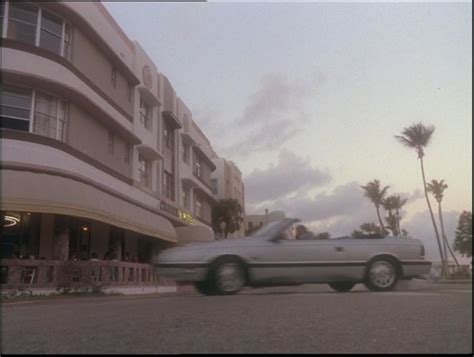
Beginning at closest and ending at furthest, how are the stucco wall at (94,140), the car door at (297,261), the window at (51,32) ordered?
the car door at (297,261) < the window at (51,32) < the stucco wall at (94,140)

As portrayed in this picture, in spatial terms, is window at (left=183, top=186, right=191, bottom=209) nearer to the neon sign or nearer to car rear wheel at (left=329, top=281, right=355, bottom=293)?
the neon sign

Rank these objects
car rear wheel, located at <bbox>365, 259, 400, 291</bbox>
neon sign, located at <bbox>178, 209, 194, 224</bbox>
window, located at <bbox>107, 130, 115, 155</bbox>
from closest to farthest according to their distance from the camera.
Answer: car rear wheel, located at <bbox>365, 259, 400, 291</bbox>
neon sign, located at <bbox>178, 209, 194, 224</bbox>
window, located at <bbox>107, 130, 115, 155</bbox>

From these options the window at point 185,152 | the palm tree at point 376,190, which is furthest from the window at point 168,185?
the palm tree at point 376,190

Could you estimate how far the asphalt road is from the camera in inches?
127

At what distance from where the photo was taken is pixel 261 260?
5.89 meters

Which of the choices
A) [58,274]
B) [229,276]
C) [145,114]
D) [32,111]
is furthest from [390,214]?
[145,114]

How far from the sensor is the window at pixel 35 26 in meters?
14.5

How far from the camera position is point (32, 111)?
1447cm

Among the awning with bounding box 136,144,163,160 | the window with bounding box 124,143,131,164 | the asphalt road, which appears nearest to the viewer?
the asphalt road

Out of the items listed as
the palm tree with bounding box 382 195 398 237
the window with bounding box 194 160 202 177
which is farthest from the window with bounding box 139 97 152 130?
the palm tree with bounding box 382 195 398 237

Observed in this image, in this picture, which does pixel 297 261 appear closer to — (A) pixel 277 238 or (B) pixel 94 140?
(A) pixel 277 238

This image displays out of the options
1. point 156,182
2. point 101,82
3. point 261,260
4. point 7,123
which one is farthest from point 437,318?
point 156,182

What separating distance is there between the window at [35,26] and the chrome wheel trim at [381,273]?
1294 cm

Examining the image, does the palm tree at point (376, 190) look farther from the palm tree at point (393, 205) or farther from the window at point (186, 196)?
the window at point (186, 196)
